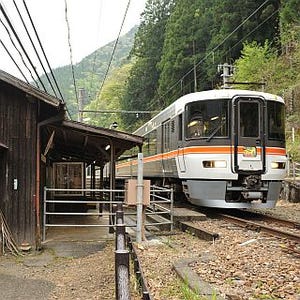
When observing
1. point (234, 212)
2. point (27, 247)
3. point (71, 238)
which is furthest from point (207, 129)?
point (27, 247)

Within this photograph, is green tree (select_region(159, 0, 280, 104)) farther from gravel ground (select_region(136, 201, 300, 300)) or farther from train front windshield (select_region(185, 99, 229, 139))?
gravel ground (select_region(136, 201, 300, 300))

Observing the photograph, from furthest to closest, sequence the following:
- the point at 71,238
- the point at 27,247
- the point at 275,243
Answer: the point at 71,238
the point at 27,247
the point at 275,243

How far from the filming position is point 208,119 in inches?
460

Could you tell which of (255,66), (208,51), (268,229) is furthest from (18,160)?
(208,51)

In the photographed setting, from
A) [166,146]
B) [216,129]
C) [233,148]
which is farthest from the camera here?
[166,146]

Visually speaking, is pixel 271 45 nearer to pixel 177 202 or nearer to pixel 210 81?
pixel 210 81

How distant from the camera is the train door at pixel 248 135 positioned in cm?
1138

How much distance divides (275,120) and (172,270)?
6.55m

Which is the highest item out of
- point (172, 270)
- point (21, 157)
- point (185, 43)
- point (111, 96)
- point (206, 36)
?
point (206, 36)

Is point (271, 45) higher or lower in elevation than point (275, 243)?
higher

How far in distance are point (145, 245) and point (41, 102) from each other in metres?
3.27

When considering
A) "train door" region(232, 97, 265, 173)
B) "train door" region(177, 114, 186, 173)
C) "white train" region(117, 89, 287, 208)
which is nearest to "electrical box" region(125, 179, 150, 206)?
"white train" region(117, 89, 287, 208)

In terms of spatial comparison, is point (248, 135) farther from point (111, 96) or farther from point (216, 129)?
point (111, 96)

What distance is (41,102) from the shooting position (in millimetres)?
9148
